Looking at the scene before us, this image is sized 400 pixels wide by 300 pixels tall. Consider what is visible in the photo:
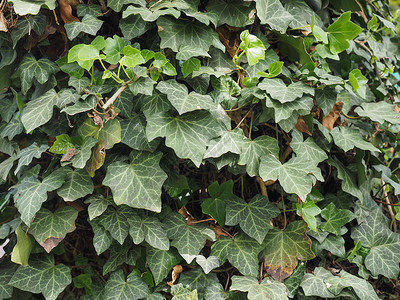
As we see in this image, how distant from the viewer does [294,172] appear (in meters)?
1.20

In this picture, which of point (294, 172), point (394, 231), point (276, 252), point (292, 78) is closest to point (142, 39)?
point (292, 78)

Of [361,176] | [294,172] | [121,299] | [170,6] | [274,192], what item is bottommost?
[121,299]

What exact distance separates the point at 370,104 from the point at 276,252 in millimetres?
638

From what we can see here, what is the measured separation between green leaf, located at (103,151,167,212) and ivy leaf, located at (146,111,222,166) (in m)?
0.08

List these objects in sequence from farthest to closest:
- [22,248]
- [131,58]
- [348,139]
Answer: [348,139]
[22,248]
[131,58]

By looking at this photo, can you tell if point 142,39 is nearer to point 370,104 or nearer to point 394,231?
point 370,104

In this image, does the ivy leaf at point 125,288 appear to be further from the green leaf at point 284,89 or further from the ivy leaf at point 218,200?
the green leaf at point 284,89

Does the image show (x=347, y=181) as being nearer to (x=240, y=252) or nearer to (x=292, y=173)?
(x=292, y=173)

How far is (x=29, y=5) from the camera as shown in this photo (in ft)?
3.91

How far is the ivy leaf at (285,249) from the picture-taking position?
1.26 metres

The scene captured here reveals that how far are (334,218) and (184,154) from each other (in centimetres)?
59

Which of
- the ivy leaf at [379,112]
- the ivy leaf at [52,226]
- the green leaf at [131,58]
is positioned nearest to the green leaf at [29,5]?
the green leaf at [131,58]

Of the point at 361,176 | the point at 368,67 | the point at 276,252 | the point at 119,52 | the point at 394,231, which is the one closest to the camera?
the point at 119,52

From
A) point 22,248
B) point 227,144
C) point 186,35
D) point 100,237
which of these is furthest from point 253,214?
point 22,248
